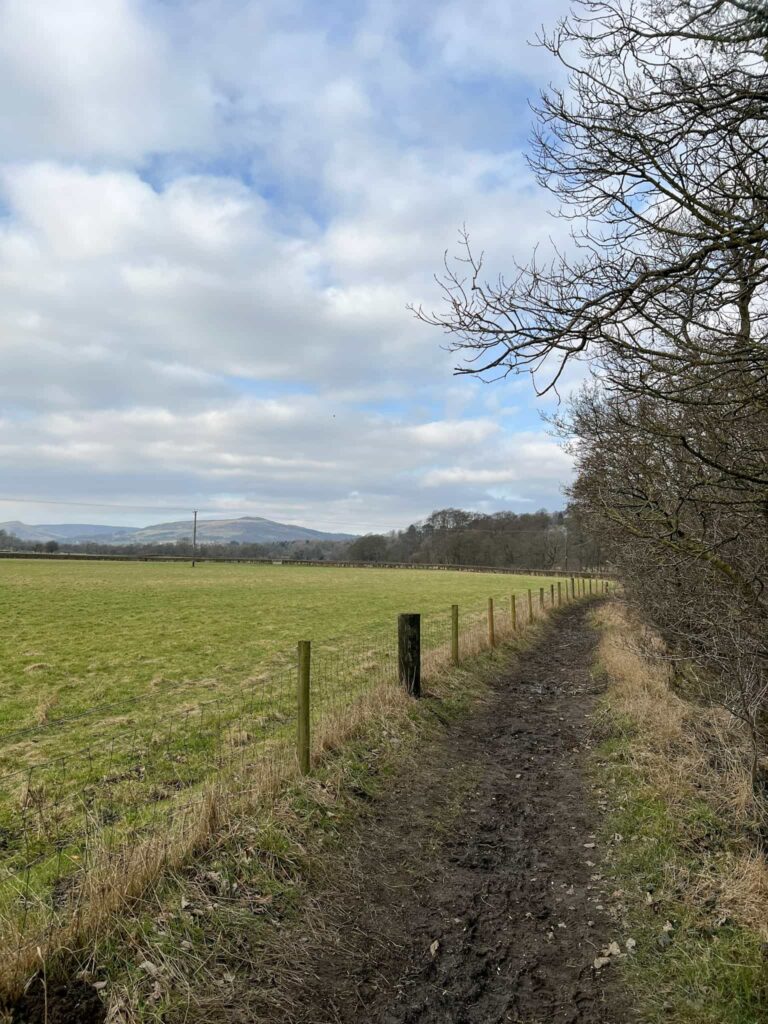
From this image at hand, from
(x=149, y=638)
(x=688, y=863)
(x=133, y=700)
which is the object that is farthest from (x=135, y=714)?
(x=149, y=638)

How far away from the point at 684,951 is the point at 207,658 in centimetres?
1465

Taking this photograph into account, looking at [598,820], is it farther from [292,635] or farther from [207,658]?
[292,635]

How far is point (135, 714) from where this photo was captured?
11.2 metres

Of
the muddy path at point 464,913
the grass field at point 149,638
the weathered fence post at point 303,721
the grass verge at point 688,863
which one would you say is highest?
the weathered fence post at point 303,721

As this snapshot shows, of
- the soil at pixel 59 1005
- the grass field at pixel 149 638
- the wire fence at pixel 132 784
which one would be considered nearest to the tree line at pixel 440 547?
the grass field at pixel 149 638

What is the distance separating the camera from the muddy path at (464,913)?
12.1 ft

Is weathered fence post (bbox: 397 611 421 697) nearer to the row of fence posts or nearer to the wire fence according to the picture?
the row of fence posts

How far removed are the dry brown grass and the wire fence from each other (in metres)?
3.32

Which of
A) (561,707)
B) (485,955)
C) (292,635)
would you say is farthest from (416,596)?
(485,955)

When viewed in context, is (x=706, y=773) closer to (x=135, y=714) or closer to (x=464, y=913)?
(x=464, y=913)

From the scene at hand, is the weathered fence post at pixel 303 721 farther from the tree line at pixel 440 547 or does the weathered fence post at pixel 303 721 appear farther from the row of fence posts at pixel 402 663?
the tree line at pixel 440 547

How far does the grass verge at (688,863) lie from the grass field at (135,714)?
10.6 feet

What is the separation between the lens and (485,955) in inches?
165

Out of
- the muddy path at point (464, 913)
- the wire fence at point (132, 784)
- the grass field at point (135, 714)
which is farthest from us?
the grass field at point (135, 714)
